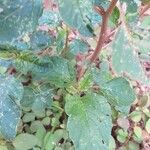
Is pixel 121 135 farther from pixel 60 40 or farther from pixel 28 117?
pixel 60 40

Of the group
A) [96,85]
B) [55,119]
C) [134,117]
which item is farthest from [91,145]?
[134,117]

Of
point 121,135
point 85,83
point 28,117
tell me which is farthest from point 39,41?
point 121,135

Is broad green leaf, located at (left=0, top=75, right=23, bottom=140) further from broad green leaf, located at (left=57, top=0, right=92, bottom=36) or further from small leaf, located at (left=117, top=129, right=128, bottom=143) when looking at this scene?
small leaf, located at (left=117, top=129, right=128, bottom=143)

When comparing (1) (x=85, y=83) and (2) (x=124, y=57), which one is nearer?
(2) (x=124, y=57)

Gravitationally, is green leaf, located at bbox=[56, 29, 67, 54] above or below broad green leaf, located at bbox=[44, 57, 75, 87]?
above

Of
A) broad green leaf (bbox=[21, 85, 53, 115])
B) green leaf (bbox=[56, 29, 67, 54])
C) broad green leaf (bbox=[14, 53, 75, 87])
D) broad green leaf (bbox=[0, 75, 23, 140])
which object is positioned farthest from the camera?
broad green leaf (bbox=[21, 85, 53, 115])

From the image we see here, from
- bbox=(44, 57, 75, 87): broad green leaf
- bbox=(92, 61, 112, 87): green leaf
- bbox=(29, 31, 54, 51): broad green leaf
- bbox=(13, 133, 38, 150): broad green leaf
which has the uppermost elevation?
bbox=(29, 31, 54, 51): broad green leaf

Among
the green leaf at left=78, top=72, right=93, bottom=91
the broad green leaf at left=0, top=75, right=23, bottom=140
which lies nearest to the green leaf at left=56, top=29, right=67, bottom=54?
the green leaf at left=78, top=72, right=93, bottom=91
